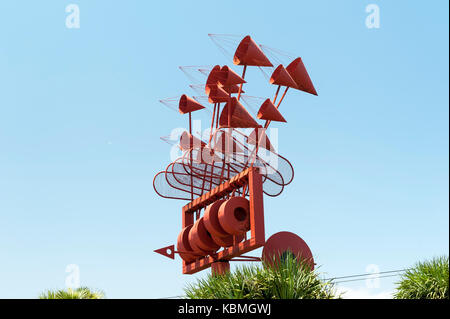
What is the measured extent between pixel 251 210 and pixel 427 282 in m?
6.54

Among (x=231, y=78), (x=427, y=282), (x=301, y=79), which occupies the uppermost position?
(x=301, y=79)

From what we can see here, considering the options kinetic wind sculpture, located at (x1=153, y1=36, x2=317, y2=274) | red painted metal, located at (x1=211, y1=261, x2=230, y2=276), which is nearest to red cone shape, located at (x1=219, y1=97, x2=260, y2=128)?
kinetic wind sculpture, located at (x1=153, y1=36, x2=317, y2=274)

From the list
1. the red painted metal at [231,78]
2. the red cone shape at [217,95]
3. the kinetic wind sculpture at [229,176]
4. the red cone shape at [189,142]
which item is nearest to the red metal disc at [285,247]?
the kinetic wind sculpture at [229,176]

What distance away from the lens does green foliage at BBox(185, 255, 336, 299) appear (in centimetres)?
1598

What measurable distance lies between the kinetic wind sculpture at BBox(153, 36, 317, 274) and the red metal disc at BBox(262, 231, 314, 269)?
33mm

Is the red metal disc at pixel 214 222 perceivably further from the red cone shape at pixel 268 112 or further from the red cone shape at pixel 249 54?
the red cone shape at pixel 249 54

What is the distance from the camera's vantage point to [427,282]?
2038cm

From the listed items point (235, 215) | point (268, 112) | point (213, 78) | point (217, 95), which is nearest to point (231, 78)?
point (217, 95)

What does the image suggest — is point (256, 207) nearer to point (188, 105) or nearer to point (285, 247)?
point (285, 247)

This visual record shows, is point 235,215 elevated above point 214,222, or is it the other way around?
point 235,215

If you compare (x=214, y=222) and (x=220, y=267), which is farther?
(x=220, y=267)
